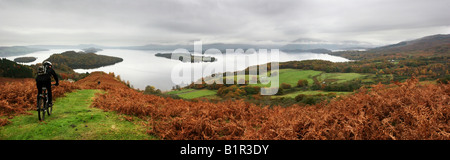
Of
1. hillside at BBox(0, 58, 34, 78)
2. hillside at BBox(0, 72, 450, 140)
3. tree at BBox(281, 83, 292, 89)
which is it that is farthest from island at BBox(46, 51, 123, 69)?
hillside at BBox(0, 72, 450, 140)

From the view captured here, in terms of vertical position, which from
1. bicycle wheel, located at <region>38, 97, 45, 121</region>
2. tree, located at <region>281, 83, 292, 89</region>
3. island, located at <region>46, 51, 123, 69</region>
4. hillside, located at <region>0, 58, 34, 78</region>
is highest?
island, located at <region>46, 51, 123, 69</region>

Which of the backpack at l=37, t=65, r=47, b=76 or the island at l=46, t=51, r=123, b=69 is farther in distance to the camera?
the island at l=46, t=51, r=123, b=69

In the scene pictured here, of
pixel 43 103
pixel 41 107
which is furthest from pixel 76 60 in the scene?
pixel 41 107

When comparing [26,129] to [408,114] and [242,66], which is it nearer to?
[408,114]

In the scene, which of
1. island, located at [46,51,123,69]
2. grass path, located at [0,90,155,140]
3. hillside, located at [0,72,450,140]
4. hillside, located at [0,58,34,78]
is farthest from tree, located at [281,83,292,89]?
island, located at [46,51,123,69]

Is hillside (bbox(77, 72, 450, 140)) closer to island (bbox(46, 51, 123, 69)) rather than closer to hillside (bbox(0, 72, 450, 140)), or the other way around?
hillside (bbox(0, 72, 450, 140))

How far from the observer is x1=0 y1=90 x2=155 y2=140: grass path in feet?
13.7

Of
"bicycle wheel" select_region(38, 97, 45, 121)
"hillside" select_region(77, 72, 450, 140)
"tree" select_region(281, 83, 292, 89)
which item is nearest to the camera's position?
"hillside" select_region(77, 72, 450, 140)

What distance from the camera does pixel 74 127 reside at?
4.61 m

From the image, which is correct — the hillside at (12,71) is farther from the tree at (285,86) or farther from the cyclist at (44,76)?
the tree at (285,86)

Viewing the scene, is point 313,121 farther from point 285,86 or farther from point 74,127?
point 285,86

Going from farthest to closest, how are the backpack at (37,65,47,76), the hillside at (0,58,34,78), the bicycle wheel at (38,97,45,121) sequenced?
1. the hillside at (0,58,34,78)
2. the backpack at (37,65,47,76)
3. the bicycle wheel at (38,97,45,121)

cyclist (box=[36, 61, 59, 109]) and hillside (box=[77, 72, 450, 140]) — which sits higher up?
cyclist (box=[36, 61, 59, 109])
